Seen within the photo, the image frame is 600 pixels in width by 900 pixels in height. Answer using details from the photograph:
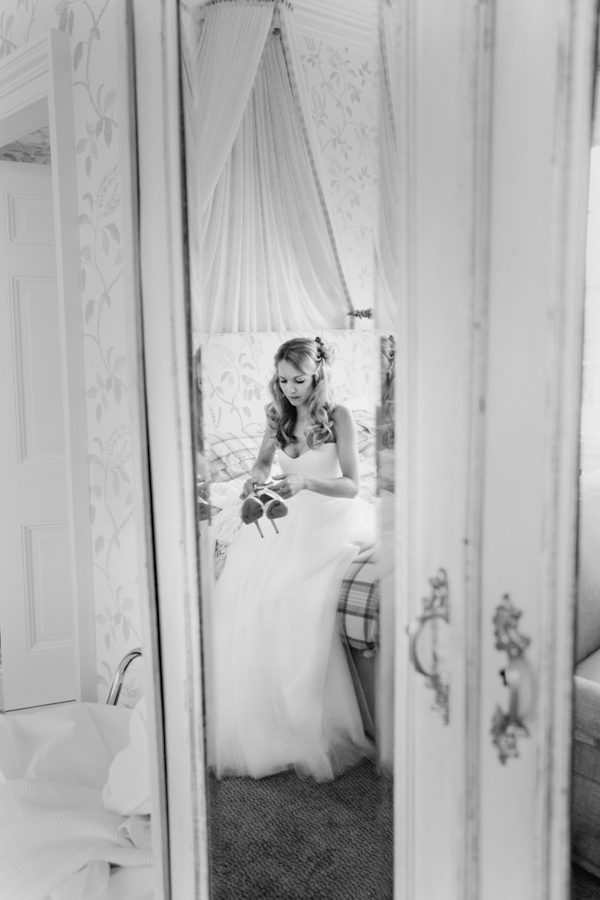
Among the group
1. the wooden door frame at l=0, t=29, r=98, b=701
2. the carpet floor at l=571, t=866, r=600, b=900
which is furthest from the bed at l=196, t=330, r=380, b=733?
the wooden door frame at l=0, t=29, r=98, b=701

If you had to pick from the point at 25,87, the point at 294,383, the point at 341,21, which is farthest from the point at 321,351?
the point at 25,87

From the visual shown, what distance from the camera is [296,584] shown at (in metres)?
1.07

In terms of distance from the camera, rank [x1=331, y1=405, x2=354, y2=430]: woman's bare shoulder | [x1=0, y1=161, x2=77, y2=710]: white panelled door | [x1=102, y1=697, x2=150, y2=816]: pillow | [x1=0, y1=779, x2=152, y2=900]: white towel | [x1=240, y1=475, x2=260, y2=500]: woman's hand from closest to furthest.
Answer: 1. [x1=331, y1=405, x2=354, y2=430]: woman's bare shoulder
2. [x1=240, y1=475, x2=260, y2=500]: woman's hand
3. [x1=0, y1=779, x2=152, y2=900]: white towel
4. [x1=102, y1=697, x2=150, y2=816]: pillow
5. [x1=0, y1=161, x2=77, y2=710]: white panelled door

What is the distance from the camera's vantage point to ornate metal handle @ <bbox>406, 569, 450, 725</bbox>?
91 centimetres

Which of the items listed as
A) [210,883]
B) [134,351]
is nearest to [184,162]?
[134,351]

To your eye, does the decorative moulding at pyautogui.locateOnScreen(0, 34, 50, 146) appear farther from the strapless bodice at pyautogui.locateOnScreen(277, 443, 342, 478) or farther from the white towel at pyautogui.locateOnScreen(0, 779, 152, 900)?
the white towel at pyautogui.locateOnScreen(0, 779, 152, 900)

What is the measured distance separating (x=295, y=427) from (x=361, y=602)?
→ 0.84 ft

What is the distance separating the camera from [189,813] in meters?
1.27

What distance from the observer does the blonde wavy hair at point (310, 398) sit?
1.02 m

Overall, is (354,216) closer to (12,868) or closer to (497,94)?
(497,94)

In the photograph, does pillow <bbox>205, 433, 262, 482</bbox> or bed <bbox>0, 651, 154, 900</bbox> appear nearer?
pillow <bbox>205, 433, 262, 482</bbox>

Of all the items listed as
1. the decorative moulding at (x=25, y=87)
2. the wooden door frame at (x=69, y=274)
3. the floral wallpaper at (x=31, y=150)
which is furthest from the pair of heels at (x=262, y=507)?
the floral wallpaper at (x=31, y=150)

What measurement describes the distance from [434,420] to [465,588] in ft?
0.66

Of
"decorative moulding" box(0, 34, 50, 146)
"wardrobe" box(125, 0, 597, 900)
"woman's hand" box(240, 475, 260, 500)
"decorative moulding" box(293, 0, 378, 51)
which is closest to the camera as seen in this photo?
"wardrobe" box(125, 0, 597, 900)
